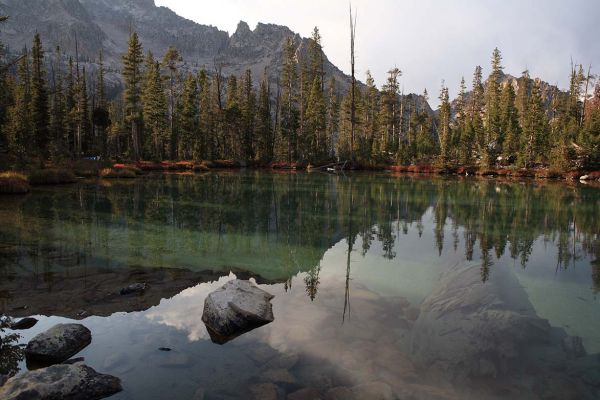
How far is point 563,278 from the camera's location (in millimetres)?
9023

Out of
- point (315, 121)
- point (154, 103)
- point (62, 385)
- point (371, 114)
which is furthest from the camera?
point (371, 114)

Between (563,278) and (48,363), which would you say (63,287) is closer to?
(48,363)

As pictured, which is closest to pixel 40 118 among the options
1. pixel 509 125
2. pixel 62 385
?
pixel 62 385

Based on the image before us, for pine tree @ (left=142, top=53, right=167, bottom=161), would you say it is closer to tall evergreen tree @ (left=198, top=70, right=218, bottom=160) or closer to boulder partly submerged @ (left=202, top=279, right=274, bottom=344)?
tall evergreen tree @ (left=198, top=70, right=218, bottom=160)

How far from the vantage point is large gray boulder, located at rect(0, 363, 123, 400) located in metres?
4.05

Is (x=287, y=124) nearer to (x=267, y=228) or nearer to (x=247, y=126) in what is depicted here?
(x=247, y=126)

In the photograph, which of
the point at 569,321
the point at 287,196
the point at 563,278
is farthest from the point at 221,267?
the point at 287,196

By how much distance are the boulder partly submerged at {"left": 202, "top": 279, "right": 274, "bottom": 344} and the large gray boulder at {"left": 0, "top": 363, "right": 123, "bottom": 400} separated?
5.48 ft

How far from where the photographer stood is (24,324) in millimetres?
6012

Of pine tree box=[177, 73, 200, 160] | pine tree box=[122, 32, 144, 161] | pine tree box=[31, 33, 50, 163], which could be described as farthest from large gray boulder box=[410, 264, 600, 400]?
pine tree box=[177, 73, 200, 160]

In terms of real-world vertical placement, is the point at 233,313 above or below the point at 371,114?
below

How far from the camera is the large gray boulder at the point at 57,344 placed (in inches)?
201

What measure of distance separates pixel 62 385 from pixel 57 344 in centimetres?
119

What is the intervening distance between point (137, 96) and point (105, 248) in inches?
1729
